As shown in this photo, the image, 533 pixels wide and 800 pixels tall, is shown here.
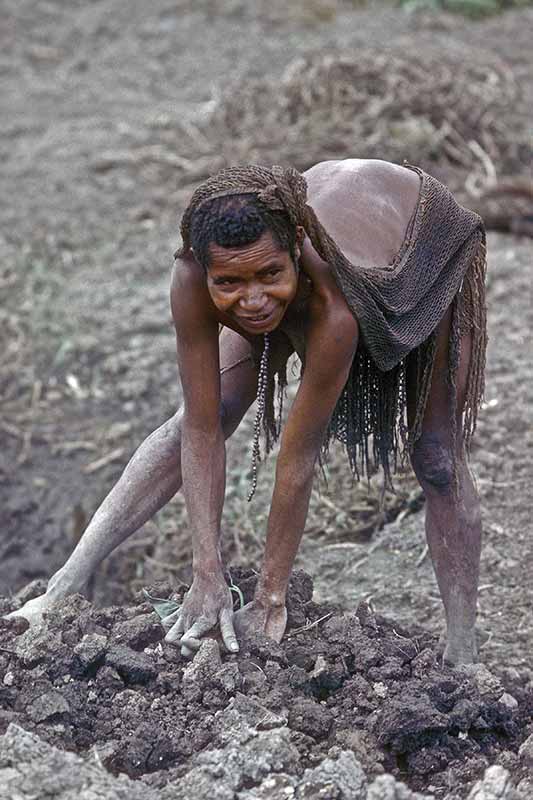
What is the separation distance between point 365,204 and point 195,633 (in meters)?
1.15

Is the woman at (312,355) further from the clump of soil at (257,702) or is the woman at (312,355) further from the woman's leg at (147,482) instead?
the clump of soil at (257,702)

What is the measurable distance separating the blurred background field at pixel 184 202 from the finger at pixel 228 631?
1.15 metres

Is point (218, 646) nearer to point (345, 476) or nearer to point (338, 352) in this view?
point (338, 352)

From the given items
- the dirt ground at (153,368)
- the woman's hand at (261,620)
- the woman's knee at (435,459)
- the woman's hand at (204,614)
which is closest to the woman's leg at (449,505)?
the woman's knee at (435,459)

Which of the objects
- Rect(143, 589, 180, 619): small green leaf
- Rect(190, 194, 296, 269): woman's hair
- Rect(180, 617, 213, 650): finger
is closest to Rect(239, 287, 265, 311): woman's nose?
Rect(190, 194, 296, 269): woman's hair

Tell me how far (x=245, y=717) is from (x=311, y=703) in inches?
8.0

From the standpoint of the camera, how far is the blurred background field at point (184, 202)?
5.11m

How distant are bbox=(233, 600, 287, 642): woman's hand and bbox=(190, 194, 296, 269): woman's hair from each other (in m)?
0.99

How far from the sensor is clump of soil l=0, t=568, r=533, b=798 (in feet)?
10.3

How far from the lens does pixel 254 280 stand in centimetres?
298

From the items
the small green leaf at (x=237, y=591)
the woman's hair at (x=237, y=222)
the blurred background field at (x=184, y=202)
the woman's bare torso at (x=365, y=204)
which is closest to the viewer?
the woman's hair at (x=237, y=222)

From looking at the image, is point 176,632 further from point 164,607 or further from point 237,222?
point 237,222

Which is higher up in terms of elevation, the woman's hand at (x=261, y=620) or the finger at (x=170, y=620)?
the woman's hand at (x=261, y=620)

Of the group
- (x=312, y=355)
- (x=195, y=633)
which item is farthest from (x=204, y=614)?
(x=312, y=355)
